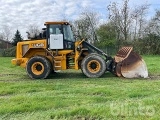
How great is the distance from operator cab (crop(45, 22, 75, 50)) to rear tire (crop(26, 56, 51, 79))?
67cm

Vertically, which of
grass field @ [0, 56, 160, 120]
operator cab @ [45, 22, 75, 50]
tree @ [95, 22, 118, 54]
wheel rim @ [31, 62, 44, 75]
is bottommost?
grass field @ [0, 56, 160, 120]

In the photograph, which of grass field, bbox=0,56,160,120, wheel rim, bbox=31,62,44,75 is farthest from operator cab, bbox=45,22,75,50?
grass field, bbox=0,56,160,120

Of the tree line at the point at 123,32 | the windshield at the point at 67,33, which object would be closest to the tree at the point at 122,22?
the tree line at the point at 123,32

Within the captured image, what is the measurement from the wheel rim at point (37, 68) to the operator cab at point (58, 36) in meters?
0.83

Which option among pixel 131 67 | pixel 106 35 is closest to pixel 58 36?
pixel 131 67

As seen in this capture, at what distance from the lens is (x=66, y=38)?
12.5 m

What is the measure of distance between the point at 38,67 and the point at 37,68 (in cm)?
6

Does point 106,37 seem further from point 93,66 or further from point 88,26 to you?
point 93,66

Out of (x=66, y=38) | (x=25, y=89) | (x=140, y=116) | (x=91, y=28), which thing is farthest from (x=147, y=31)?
(x=140, y=116)

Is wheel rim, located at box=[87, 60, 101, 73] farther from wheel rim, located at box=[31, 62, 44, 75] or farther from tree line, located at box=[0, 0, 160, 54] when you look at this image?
tree line, located at box=[0, 0, 160, 54]

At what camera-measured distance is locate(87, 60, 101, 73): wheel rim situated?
12070mm

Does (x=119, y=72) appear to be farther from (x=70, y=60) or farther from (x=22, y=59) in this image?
(x=22, y=59)

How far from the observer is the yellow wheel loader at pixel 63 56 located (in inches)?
474

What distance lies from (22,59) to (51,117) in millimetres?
7619
